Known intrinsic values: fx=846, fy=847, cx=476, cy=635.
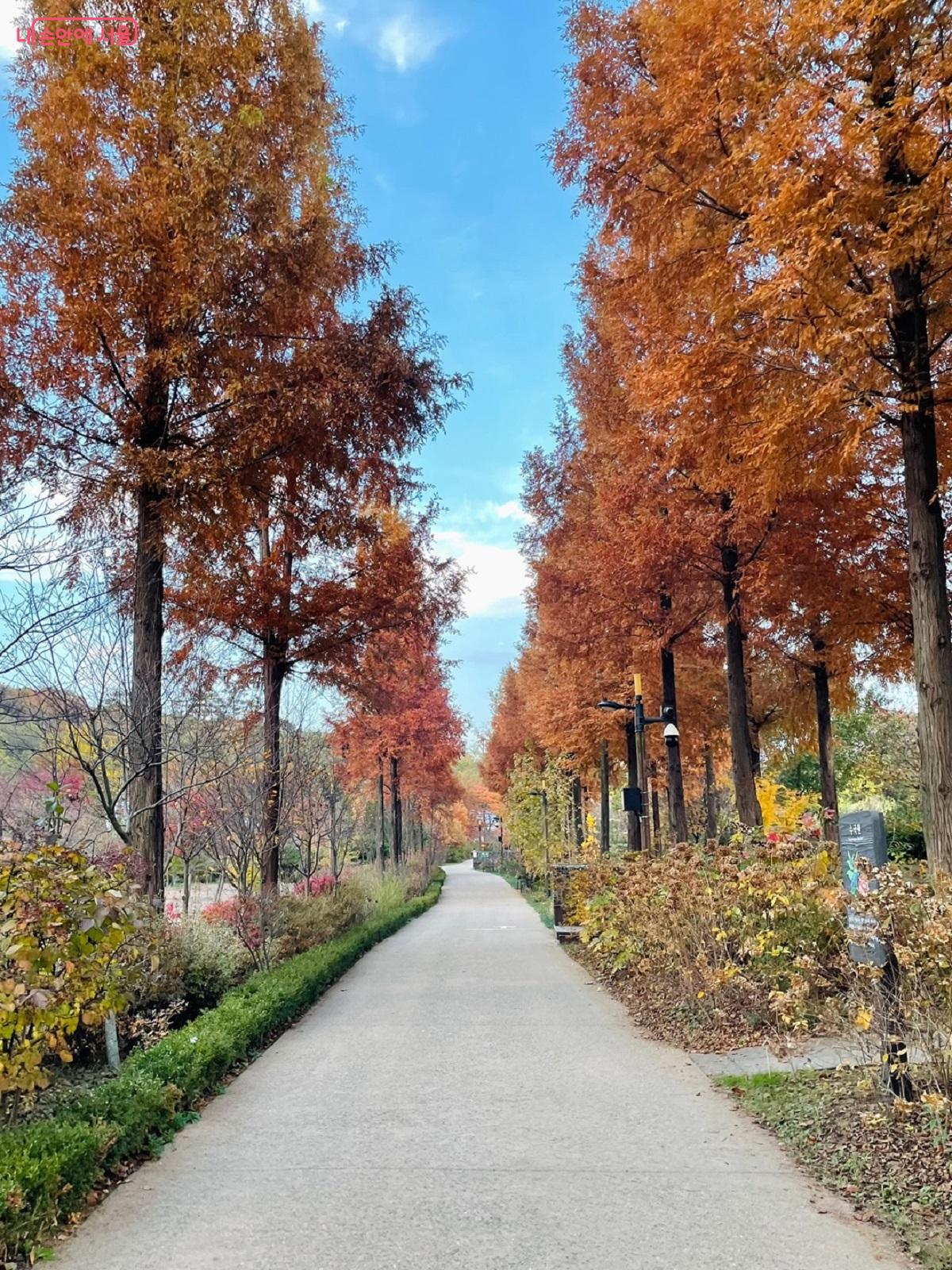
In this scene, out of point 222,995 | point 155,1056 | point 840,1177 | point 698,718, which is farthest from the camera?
point 698,718

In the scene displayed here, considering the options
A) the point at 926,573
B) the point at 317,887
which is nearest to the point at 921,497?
the point at 926,573

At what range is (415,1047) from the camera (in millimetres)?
6848

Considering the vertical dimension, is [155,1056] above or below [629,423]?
below

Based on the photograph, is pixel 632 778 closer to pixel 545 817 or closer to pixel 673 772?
pixel 673 772

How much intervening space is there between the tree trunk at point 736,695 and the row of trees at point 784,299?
0.04 meters

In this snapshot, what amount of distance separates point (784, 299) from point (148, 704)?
595cm

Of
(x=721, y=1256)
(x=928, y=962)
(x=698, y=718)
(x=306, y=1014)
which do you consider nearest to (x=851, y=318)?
(x=928, y=962)

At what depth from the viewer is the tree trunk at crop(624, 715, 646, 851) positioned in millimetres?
14555

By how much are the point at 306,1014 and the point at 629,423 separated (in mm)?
8497

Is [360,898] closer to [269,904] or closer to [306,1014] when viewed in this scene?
[269,904]

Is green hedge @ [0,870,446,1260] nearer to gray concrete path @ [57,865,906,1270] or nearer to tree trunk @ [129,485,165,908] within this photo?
gray concrete path @ [57,865,906,1270]

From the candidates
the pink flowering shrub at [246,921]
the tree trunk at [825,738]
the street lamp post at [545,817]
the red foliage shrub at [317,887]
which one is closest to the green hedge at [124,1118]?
the pink flowering shrub at [246,921]

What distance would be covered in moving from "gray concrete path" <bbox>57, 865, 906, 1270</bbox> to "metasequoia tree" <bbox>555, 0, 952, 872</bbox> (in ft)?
9.31
